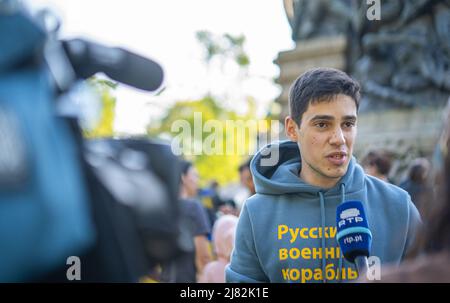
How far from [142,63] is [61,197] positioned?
397 mm

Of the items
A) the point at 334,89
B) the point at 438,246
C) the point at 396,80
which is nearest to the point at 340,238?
the point at 334,89

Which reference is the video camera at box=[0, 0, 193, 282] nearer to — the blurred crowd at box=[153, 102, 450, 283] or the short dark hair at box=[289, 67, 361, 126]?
the blurred crowd at box=[153, 102, 450, 283]

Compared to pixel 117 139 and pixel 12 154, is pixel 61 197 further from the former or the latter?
pixel 117 139

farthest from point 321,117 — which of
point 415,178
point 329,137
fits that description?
point 415,178

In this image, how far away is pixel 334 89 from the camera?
2.36 m

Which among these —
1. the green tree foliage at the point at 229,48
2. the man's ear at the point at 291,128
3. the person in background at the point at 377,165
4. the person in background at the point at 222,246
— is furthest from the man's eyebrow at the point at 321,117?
the green tree foliage at the point at 229,48

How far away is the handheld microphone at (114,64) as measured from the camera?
1409 millimetres

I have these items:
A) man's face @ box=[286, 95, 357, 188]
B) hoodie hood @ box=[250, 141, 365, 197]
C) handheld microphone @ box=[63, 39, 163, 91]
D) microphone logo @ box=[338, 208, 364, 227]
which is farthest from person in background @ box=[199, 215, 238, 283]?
handheld microphone @ box=[63, 39, 163, 91]

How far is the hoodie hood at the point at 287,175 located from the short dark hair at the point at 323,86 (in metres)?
0.24

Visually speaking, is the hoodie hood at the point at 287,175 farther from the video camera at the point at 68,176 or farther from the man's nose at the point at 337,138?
the video camera at the point at 68,176

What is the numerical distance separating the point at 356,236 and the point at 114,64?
954mm

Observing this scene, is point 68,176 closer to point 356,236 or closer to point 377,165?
point 356,236

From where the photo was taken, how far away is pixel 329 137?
236 cm

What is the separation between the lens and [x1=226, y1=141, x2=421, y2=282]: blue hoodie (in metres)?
2.29
